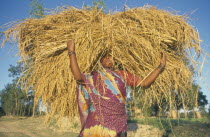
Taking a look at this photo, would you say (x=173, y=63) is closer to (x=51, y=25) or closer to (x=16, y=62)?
Result: (x=51, y=25)

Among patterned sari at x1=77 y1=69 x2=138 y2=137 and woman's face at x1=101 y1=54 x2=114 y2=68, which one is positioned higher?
woman's face at x1=101 y1=54 x2=114 y2=68

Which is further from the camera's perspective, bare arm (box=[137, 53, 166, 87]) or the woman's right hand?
bare arm (box=[137, 53, 166, 87])

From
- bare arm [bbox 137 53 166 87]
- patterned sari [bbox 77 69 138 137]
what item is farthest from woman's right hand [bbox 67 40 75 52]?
bare arm [bbox 137 53 166 87]

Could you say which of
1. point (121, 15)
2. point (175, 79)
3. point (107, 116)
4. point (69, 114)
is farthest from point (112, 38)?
point (69, 114)

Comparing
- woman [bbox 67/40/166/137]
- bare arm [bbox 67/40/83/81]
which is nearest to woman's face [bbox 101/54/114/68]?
woman [bbox 67/40/166/137]

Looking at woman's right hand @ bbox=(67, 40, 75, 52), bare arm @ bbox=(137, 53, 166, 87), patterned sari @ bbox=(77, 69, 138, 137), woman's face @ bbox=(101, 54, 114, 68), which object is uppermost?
woman's right hand @ bbox=(67, 40, 75, 52)

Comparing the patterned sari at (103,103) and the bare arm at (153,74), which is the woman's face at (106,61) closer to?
the patterned sari at (103,103)

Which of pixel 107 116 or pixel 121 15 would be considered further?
pixel 121 15

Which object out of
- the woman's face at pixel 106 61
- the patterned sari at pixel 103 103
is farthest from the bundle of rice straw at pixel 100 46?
the patterned sari at pixel 103 103

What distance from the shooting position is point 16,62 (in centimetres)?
221

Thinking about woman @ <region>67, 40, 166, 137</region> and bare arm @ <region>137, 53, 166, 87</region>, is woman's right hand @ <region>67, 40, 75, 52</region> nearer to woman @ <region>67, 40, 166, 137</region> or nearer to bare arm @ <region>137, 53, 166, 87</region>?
woman @ <region>67, 40, 166, 137</region>

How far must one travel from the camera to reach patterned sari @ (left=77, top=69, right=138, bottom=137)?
176 cm

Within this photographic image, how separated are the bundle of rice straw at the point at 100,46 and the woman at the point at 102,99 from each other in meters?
0.12

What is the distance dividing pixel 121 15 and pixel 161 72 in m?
0.74
